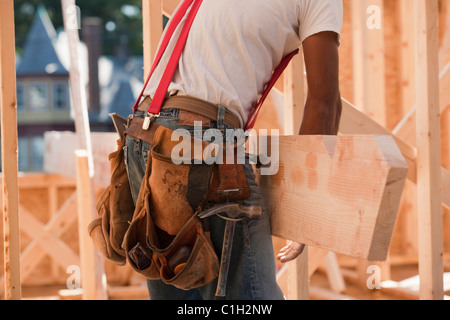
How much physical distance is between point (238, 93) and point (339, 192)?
0.49 metres

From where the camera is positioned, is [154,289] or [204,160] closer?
[204,160]

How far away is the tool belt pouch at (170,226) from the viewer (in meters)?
1.81

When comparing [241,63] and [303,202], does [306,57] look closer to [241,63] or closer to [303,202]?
[241,63]

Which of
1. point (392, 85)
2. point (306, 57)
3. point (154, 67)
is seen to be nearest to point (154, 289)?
point (154, 67)

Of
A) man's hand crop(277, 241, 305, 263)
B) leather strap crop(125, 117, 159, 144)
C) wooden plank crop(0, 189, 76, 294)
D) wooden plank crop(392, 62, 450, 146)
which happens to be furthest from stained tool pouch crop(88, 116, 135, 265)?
wooden plank crop(0, 189, 76, 294)

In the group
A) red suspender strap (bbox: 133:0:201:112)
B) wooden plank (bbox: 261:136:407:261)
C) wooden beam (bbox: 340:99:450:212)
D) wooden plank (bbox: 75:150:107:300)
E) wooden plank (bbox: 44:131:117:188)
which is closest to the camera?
wooden plank (bbox: 261:136:407:261)

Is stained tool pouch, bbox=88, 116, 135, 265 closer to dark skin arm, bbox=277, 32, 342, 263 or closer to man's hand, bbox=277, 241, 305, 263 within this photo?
man's hand, bbox=277, 241, 305, 263

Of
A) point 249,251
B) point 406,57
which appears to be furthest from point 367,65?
point 249,251

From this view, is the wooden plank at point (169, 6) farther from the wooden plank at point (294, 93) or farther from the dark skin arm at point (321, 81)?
the dark skin arm at point (321, 81)

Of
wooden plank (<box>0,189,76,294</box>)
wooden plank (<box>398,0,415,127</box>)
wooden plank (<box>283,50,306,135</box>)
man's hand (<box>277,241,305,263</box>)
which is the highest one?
wooden plank (<box>398,0,415,127</box>)

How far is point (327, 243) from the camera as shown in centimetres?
164

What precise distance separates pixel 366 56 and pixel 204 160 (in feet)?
15.0

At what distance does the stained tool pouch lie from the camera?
2.06 metres

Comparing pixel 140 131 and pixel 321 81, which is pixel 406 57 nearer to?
pixel 321 81
